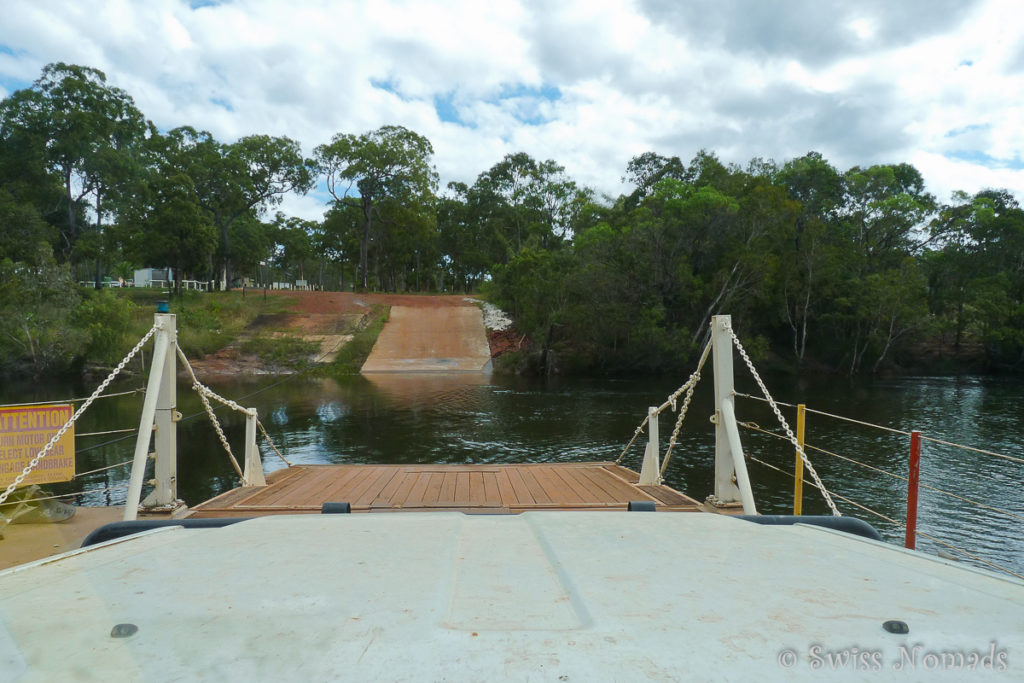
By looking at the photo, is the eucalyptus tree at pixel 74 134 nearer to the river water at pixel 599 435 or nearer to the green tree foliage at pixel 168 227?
the green tree foliage at pixel 168 227

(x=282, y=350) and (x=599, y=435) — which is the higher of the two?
(x=282, y=350)

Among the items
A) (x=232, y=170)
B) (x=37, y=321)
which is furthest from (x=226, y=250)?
(x=37, y=321)

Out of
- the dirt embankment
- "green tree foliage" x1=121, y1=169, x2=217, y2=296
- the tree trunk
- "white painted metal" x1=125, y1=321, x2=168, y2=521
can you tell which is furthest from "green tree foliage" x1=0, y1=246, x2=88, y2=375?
"white painted metal" x1=125, y1=321, x2=168, y2=521

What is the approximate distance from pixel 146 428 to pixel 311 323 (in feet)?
98.0

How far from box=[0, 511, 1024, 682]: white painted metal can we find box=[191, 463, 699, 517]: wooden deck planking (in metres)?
2.76

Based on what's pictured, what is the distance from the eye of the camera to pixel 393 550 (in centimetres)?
187

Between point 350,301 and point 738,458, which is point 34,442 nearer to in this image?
point 738,458

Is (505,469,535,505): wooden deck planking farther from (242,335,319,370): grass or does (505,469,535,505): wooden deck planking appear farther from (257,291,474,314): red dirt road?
(257,291,474,314): red dirt road

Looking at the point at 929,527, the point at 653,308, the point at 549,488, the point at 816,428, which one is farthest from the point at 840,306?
the point at 549,488

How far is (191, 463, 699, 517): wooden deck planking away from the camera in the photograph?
493 centimetres

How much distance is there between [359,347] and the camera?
29453 mm

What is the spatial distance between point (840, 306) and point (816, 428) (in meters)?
20.1

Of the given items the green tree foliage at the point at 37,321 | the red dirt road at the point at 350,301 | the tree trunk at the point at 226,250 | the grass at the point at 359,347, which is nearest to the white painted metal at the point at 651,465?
the grass at the point at 359,347

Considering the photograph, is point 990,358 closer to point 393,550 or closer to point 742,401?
point 742,401
